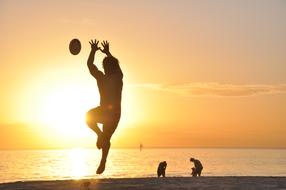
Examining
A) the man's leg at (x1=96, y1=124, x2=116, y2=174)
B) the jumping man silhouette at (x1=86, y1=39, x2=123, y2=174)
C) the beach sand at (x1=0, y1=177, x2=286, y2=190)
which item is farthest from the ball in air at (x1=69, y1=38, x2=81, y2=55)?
the beach sand at (x1=0, y1=177, x2=286, y2=190)

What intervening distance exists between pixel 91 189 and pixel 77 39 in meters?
3.89

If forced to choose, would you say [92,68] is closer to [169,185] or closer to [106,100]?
[106,100]

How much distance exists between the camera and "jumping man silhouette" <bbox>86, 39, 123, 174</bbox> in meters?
14.4

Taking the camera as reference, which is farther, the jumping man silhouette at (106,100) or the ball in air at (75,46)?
the ball in air at (75,46)

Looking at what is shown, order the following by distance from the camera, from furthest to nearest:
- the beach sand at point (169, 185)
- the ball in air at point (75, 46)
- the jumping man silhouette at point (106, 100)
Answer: the beach sand at point (169, 185)
the ball in air at point (75, 46)
the jumping man silhouette at point (106, 100)

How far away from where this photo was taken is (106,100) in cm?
1451

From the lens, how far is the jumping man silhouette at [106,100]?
14406 millimetres

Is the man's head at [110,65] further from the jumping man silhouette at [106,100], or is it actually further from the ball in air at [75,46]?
the ball in air at [75,46]

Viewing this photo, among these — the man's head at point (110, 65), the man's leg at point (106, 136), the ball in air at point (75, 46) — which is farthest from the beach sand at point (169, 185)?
the ball in air at point (75, 46)

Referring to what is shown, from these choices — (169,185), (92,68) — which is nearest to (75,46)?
(92,68)

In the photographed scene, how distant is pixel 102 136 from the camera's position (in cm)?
1464

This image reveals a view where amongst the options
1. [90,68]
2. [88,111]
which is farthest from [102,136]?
[90,68]

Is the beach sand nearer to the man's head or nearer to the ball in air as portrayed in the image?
the man's head

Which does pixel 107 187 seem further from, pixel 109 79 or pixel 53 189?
pixel 109 79
